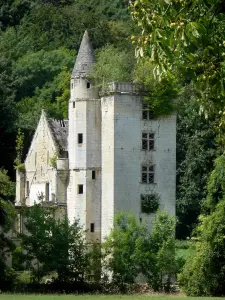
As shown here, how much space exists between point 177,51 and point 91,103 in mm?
50722

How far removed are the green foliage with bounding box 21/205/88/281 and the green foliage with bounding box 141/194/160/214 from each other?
5695 millimetres

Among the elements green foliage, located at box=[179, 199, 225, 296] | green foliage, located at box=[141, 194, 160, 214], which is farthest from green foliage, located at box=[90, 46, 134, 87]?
green foliage, located at box=[179, 199, 225, 296]

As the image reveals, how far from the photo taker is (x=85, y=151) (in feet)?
205

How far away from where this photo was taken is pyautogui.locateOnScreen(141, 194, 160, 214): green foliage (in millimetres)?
60781

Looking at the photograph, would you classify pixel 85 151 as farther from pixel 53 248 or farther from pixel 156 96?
pixel 53 248

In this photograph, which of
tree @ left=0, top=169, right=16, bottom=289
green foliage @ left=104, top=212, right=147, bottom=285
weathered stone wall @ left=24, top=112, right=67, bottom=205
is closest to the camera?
tree @ left=0, top=169, right=16, bottom=289

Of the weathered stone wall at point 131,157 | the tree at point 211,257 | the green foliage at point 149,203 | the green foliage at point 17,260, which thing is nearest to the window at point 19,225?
the green foliage at point 17,260

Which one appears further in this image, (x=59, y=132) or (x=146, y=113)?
(x=59, y=132)

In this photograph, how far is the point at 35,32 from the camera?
10894cm

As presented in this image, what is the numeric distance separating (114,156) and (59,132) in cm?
954

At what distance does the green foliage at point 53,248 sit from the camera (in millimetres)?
53969

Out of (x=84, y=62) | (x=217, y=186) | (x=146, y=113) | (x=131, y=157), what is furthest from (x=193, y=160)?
(x=217, y=186)

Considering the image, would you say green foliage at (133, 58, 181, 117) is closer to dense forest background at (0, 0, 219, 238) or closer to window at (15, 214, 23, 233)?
dense forest background at (0, 0, 219, 238)

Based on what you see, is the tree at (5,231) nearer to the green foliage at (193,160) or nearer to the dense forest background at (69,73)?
the dense forest background at (69,73)
